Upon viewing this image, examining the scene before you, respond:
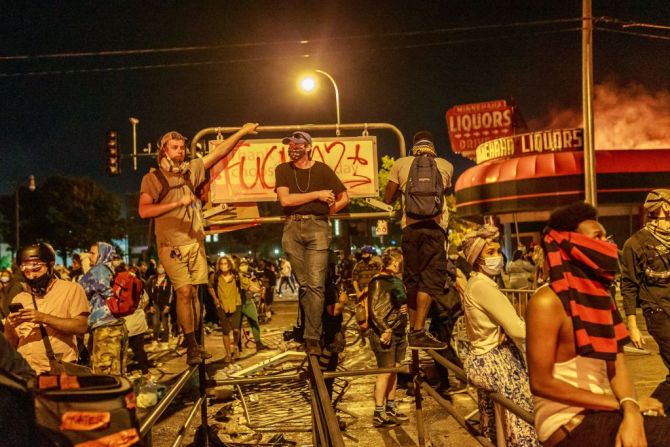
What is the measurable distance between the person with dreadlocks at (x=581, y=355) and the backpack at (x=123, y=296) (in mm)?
6886

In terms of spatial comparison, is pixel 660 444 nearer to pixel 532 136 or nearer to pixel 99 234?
pixel 532 136

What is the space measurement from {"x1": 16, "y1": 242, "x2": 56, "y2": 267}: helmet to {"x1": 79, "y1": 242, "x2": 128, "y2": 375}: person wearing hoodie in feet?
13.2

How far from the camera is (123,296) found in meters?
8.55

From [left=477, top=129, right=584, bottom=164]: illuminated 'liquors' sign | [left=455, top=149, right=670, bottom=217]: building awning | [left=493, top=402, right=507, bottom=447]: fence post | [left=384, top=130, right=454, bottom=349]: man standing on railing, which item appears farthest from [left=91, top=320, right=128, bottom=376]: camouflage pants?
[left=477, top=129, right=584, bottom=164]: illuminated 'liquors' sign

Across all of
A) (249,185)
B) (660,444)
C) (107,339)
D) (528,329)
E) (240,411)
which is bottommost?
(240,411)

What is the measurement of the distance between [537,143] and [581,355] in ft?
77.8

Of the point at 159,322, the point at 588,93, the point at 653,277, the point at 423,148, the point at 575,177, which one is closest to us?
the point at 423,148

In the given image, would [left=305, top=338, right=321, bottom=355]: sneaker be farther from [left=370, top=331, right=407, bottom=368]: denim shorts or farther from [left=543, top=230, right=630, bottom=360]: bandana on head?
[left=543, top=230, right=630, bottom=360]: bandana on head

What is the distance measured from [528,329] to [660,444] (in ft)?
2.33

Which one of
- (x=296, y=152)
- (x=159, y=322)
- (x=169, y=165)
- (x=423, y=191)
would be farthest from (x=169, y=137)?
(x=159, y=322)

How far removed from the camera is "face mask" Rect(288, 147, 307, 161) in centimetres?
600

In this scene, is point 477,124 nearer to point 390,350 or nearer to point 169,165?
point 390,350

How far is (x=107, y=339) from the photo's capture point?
331 inches

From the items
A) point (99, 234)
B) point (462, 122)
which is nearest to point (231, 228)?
point (462, 122)
